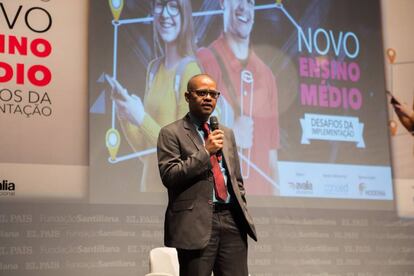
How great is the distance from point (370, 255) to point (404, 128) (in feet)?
3.59

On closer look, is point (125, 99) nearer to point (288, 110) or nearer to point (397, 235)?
point (288, 110)

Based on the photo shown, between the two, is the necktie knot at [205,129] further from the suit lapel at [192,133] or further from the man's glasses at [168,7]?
the man's glasses at [168,7]

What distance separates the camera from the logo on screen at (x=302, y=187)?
4.86 meters

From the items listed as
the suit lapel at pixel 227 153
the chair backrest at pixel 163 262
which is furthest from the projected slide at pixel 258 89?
the suit lapel at pixel 227 153

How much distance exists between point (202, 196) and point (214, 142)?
0.78ft

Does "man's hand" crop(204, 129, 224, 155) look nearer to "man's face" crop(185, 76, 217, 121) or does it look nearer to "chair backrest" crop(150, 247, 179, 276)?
"man's face" crop(185, 76, 217, 121)

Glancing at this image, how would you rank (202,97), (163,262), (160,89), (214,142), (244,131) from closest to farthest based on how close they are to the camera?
1. (214,142)
2. (202,97)
3. (163,262)
4. (160,89)
5. (244,131)

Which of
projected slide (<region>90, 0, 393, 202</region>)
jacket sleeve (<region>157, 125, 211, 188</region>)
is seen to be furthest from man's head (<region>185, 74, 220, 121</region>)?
projected slide (<region>90, 0, 393, 202</region>)

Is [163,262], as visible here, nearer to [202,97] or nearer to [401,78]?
[202,97]

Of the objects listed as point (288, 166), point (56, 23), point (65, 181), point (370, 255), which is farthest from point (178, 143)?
point (370, 255)

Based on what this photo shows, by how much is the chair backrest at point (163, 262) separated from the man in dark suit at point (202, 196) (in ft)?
2.71

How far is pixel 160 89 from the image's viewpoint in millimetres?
4523

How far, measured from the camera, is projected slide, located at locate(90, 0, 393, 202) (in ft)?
14.3

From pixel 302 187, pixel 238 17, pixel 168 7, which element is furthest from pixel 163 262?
pixel 238 17
